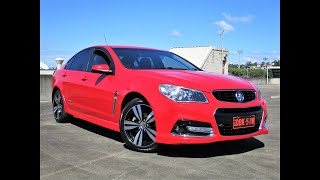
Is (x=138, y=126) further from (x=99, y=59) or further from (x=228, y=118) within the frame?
(x=99, y=59)

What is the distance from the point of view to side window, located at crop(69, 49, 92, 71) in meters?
6.16

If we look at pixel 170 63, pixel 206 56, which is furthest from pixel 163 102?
pixel 206 56

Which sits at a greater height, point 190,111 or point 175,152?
point 190,111

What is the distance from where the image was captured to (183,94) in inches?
165

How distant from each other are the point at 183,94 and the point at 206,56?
127ft

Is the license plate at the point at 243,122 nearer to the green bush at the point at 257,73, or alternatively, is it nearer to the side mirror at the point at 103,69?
the side mirror at the point at 103,69

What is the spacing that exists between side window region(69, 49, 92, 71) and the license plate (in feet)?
9.88
